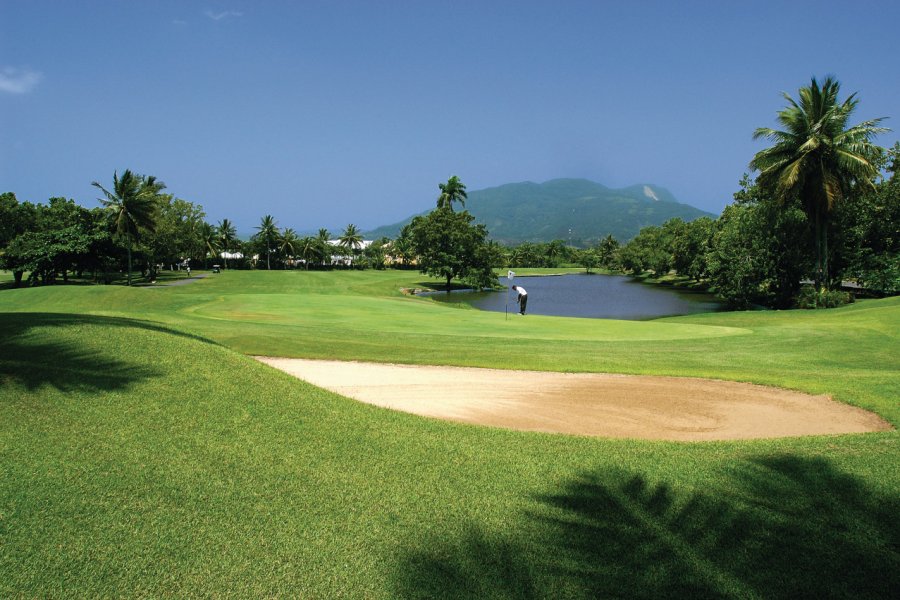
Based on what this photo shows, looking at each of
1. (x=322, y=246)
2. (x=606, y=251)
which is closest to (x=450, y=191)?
(x=322, y=246)

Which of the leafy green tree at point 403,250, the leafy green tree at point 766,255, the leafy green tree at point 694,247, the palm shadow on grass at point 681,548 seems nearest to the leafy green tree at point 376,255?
the leafy green tree at point 403,250

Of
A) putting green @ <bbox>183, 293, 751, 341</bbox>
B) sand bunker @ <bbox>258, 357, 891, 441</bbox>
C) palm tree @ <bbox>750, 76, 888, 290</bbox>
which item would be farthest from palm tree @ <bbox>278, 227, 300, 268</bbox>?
sand bunker @ <bbox>258, 357, 891, 441</bbox>

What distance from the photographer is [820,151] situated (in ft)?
113

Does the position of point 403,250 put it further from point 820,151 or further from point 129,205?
point 820,151

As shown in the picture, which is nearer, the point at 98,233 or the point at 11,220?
the point at 98,233

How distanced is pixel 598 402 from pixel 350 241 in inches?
5487

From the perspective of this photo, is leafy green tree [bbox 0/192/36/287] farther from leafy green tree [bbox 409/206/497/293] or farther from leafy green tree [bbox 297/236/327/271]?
leafy green tree [bbox 297/236/327/271]

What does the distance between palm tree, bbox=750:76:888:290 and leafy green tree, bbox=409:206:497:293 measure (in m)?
40.7

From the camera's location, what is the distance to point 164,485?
235 inches

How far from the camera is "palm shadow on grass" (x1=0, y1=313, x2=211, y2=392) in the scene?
310 inches

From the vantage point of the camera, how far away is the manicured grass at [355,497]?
4.70m

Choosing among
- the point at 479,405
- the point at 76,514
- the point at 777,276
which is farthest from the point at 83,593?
the point at 777,276

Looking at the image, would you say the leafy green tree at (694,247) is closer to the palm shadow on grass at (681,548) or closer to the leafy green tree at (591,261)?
the palm shadow on grass at (681,548)

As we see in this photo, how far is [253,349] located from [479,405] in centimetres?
918
